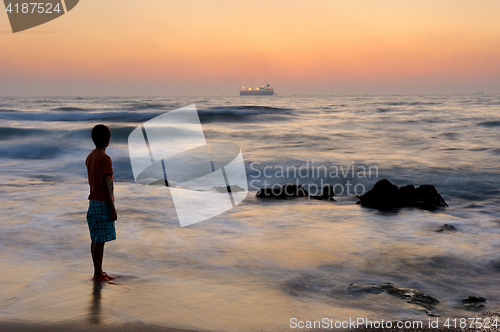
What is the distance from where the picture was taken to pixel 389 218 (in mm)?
6203

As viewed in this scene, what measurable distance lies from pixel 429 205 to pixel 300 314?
4.75m

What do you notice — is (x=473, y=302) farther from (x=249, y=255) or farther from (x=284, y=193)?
(x=284, y=193)

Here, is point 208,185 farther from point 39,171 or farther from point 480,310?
point 480,310

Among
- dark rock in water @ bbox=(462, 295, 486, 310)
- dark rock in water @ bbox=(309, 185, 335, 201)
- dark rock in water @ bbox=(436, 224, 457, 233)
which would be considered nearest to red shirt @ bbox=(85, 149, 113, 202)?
dark rock in water @ bbox=(462, 295, 486, 310)

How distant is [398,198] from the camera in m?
6.93

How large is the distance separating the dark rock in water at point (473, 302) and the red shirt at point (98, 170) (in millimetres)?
3031

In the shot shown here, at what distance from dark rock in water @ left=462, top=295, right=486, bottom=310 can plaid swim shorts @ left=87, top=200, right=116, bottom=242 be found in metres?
2.95

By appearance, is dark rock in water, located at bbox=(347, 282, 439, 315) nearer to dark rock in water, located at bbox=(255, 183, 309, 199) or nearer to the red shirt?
the red shirt

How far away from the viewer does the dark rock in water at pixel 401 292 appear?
3297mm

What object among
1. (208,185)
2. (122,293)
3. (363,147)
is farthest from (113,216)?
(363,147)

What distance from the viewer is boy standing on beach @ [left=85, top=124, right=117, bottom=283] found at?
3.13 metres

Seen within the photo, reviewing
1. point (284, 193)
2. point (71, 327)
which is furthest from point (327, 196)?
point (71, 327)

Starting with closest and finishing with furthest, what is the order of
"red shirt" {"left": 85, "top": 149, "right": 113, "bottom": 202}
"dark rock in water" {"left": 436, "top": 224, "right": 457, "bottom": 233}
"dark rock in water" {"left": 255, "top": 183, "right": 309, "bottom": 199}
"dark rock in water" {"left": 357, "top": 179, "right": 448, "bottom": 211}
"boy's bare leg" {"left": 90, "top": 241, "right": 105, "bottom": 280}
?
"red shirt" {"left": 85, "top": 149, "right": 113, "bottom": 202}, "boy's bare leg" {"left": 90, "top": 241, "right": 105, "bottom": 280}, "dark rock in water" {"left": 436, "top": 224, "right": 457, "bottom": 233}, "dark rock in water" {"left": 357, "top": 179, "right": 448, "bottom": 211}, "dark rock in water" {"left": 255, "top": 183, "right": 309, "bottom": 199}

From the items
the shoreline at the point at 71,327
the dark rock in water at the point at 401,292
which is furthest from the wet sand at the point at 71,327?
the dark rock in water at the point at 401,292
